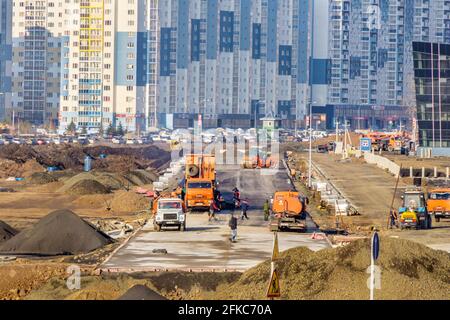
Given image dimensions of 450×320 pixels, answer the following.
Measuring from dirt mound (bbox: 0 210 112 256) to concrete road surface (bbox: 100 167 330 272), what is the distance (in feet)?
5.17

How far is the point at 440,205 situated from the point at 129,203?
19.1m

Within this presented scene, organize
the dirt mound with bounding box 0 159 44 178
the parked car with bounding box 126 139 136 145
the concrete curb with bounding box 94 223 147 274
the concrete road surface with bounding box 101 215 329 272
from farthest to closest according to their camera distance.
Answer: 1. the parked car with bounding box 126 139 136 145
2. the dirt mound with bounding box 0 159 44 178
3. the concrete road surface with bounding box 101 215 329 272
4. the concrete curb with bounding box 94 223 147 274

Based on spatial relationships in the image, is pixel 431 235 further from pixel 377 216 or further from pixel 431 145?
pixel 431 145

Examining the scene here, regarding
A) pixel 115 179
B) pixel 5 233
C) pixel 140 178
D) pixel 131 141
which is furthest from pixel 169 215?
pixel 131 141

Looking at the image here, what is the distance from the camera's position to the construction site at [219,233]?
30.5m

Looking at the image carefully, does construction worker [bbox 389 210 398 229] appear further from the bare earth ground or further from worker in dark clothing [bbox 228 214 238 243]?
worker in dark clothing [bbox 228 214 238 243]

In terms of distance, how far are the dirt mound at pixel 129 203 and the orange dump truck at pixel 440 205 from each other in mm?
17532

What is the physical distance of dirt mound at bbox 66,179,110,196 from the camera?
3012 inches

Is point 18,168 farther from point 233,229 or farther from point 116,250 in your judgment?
point 116,250

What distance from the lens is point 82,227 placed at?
45438 mm

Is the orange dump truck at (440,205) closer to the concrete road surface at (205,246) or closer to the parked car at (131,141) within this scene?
the concrete road surface at (205,246)

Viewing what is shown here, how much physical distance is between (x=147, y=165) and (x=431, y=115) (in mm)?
31769

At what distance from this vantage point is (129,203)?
223ft

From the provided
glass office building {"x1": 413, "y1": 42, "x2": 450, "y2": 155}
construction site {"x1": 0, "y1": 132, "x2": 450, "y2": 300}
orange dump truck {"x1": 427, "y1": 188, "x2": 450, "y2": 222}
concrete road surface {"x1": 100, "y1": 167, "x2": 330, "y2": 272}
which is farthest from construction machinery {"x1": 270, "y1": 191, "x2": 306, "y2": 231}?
glass office building {"x1": 413, "y1": 42, "x2": 450, "y2": 155}
